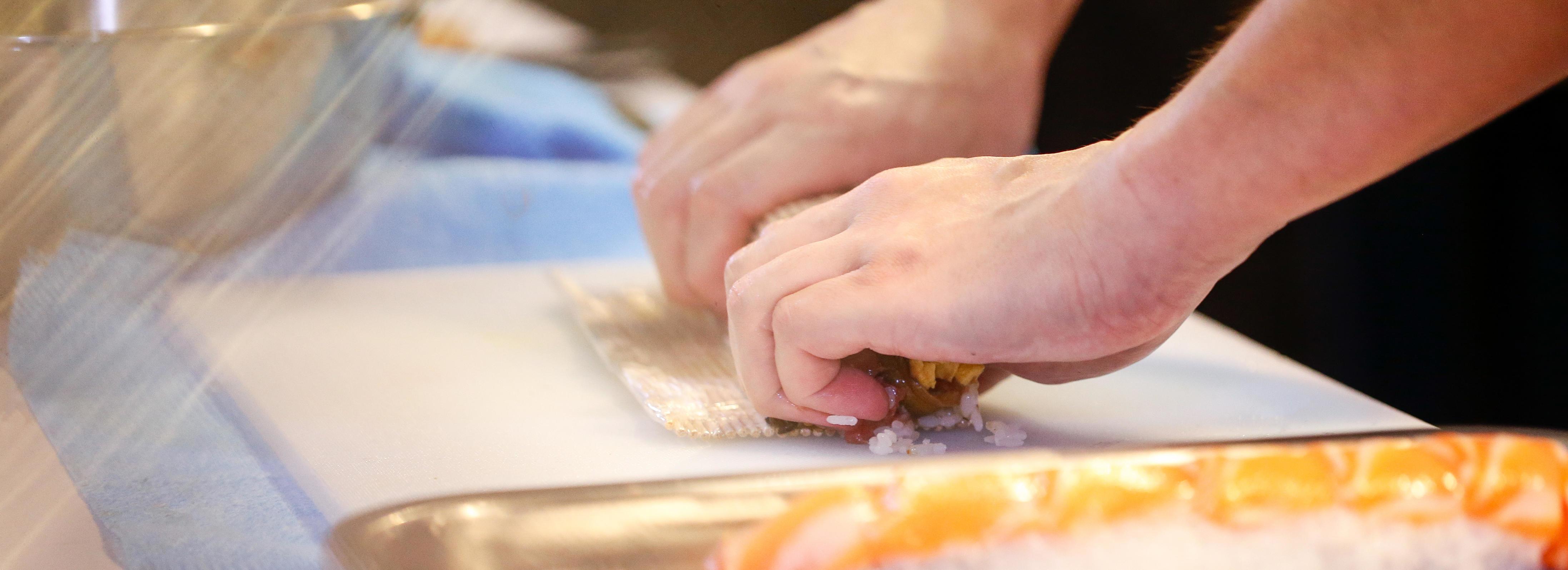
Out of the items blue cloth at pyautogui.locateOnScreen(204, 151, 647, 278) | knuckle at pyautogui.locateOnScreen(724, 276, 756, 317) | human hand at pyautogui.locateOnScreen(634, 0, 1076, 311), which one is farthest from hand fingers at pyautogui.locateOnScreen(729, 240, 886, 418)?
blue cloth at pyautogui.locateOnScreen(204, 151, 647, 278)

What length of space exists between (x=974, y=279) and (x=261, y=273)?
0.33 meters

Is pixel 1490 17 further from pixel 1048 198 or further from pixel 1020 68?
pixel 1020 68

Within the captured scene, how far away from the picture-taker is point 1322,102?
28cm

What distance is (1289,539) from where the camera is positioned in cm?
22

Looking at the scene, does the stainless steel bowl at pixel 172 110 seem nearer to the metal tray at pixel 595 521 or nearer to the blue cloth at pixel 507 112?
the blue cloth at pixel 507 112

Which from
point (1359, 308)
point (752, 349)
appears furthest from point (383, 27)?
point (1359, 308)

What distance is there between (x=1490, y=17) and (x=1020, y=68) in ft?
0.85

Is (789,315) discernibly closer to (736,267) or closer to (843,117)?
(736,267)

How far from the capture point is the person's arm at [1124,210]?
0.91ft

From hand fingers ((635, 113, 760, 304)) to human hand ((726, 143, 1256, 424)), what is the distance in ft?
0.45

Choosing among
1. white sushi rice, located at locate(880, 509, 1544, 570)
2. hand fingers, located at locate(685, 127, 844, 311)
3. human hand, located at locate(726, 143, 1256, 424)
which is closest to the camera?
white sushi rice, located at locate(880, 509, 1544, 570)

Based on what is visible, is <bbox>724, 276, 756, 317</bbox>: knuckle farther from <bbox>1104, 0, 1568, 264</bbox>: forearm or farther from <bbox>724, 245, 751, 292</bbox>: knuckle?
<bbox>1104, 0, 1568, 264</bbox>: forearm

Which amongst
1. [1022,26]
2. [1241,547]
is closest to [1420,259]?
[1022,26]

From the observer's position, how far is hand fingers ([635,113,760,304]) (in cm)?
53
